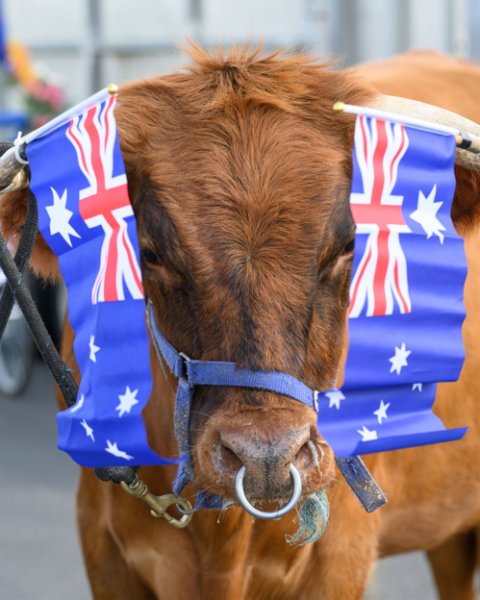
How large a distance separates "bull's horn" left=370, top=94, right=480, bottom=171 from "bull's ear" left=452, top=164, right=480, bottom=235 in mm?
54

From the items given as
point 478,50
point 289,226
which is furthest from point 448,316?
point 478,50

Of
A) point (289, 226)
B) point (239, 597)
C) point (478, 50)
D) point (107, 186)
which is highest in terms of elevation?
point (107, 186)

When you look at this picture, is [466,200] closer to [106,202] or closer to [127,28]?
[106,202]

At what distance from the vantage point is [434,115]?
5.86 feet

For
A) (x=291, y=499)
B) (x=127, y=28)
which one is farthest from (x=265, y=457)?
(x=127, y=28)

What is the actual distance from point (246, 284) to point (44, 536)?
3160 millimetres

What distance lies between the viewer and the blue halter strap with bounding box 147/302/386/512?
146cm

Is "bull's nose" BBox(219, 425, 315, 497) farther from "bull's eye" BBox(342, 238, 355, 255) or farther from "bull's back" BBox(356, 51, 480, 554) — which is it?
"bull's back" BBox(356, 51, 480, 554)

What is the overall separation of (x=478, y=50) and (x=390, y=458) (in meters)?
5.27

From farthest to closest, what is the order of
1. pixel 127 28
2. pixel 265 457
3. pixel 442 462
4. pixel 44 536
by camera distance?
pixel 127 28
pixel 44 536
pixel 442 462
pixel 265 457

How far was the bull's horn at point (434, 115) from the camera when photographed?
1750 millimetres

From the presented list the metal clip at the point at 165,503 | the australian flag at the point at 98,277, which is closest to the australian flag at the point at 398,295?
the australian flag at the point at 98,277

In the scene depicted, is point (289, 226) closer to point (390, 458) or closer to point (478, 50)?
point (390, 458)

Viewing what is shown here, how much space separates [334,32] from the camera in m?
8.33
